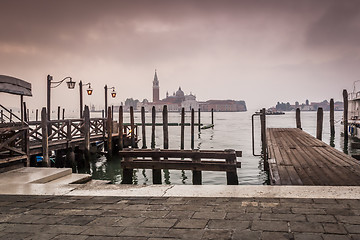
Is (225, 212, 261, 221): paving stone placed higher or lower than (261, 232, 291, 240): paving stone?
lower

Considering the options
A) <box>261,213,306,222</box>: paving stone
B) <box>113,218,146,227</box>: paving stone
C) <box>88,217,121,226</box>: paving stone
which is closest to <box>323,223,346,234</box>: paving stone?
<box>261,213,306,222</box>: paving stone

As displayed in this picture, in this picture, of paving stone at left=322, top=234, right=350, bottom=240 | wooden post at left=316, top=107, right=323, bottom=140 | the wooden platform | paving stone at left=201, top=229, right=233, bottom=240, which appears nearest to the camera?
paving stone at left=322, top=234, right=350, bottom=240

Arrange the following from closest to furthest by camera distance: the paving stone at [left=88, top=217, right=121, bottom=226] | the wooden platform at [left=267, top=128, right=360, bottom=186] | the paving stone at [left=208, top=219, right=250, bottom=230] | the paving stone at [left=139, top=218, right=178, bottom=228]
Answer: the paving stone at [left=208, top=219, right=250, bottom=230], the paving stone at [left=139, top=218, right=178, bottom=228], the paving stone at [left=88, top=217, right=121, bottom=226], the wooden platform at [left=267, top=128, right=360, bottom=186]

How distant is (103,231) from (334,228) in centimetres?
221

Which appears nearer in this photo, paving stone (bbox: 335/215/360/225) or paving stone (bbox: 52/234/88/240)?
paving stone (bbox: 52/234/88/240)

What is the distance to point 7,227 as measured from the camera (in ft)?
11.3

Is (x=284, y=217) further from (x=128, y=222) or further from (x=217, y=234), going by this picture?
(x=128, y=222)

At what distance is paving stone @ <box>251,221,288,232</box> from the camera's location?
3.13m

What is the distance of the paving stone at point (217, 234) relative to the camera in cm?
297

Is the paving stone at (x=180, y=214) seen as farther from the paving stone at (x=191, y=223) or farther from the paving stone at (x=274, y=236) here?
the paving stone at (x=274, y=236)

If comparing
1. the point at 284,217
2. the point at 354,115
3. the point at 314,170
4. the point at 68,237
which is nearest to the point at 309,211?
the point at 284,217

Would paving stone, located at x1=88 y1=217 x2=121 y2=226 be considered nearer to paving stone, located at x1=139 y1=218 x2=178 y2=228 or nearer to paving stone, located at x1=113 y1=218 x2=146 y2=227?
paving stone, located at x1=113 y1=218 x2=146 y2=227

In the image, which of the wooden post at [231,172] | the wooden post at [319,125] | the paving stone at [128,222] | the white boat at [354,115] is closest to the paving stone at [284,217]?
the paving stone at [128,222]

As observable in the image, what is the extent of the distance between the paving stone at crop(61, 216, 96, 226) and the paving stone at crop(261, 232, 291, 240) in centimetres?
185
